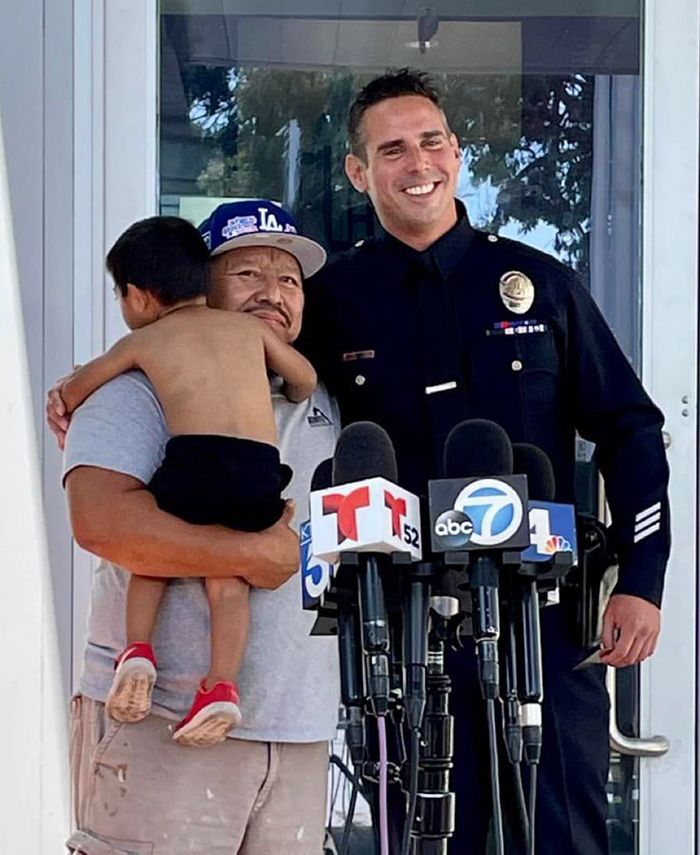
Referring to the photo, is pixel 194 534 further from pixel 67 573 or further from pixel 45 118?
pixel 45 118

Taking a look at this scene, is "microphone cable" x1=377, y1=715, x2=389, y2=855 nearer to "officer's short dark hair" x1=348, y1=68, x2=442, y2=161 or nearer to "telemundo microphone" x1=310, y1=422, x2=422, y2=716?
"telemundo microphone" x1=310, y1=422, x2=422, y2=716

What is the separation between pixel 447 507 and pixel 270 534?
2.60ft

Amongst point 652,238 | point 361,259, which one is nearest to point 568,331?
point 361,259

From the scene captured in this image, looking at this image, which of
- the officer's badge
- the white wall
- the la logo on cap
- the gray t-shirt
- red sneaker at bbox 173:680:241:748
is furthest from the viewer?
the white wall

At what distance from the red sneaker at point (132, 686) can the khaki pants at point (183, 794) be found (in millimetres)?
61

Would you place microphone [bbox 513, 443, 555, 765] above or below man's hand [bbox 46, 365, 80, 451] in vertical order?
below

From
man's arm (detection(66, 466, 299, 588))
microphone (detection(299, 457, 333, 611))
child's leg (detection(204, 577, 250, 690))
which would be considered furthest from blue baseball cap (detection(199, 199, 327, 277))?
microphone (detection(299, 457, 333, 611))

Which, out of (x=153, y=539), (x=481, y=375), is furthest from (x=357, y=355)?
(x=153, y=539)

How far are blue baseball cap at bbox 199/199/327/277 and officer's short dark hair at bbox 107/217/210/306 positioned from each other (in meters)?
0.07

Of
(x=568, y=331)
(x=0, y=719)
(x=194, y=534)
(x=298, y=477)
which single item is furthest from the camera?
(x=0, y=719)

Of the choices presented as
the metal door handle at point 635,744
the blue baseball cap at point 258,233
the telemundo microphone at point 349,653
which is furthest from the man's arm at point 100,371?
the metal door handle at point 635,744

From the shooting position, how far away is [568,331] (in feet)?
8.03

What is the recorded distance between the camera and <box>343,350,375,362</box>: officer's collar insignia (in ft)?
8.05

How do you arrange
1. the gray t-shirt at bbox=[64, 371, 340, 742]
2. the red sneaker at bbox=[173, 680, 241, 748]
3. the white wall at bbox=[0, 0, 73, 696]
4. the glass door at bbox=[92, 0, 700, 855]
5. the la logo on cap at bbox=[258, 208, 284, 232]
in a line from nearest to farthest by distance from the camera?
the red sneaker at bbox=[173, 680, 241, 748] → the gray t-shirt at bbox=[64, 371, 340, 742] → the la logo on cap at bbox=[258, 208, 284, 232] → the white wall at bbox=[0, 0, 73, 696] → the glass door at bbox=[92, 0, 700, 855]
